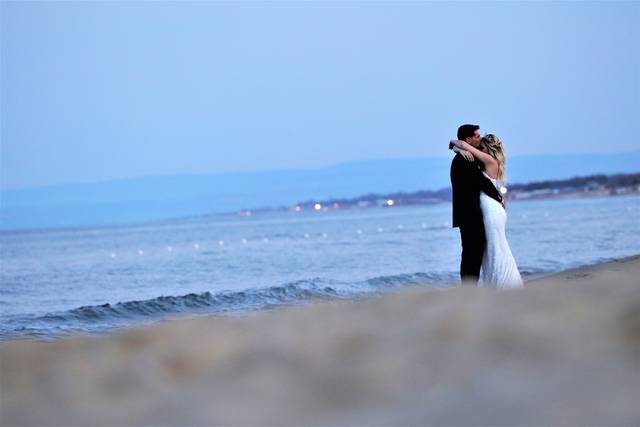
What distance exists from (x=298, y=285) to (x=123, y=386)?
18555 mm

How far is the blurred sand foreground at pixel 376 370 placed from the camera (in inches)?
139

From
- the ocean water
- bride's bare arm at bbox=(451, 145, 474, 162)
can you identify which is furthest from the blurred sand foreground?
the ocean water

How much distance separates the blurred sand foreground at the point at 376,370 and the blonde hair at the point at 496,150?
401cm

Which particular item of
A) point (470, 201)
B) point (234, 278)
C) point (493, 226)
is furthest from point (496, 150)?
point (234, 278)

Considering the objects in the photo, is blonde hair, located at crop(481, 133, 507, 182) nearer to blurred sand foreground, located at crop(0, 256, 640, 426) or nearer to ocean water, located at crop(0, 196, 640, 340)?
blurred sand foreground, located at crop(0, 256, 640, 426)

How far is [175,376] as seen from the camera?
14.7ft

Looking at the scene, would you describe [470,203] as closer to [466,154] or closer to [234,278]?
[466,154]

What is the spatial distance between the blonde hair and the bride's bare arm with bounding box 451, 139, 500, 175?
0.05m

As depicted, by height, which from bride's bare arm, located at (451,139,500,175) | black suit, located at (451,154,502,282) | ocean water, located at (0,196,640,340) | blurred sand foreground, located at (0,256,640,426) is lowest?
ocean water, located at (0,196,640,340)

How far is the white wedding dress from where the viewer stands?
9.21m

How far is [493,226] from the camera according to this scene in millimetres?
9234

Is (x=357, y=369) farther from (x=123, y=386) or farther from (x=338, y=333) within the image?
(x=123, y=386)

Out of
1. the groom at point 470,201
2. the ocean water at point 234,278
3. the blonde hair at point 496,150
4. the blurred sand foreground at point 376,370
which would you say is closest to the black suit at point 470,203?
the groom at point 470,201

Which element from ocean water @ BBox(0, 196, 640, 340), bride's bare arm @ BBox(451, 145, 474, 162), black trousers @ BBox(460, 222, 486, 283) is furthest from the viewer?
ocean water @ BBox(0, 196, 640, 340)
